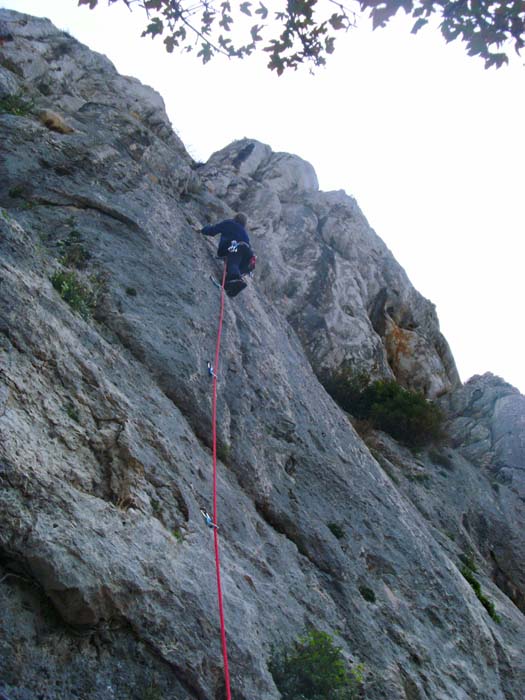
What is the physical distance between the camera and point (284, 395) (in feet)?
39.4

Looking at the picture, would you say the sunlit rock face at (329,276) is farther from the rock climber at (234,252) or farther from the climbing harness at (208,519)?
the climbing harness at (208,519)

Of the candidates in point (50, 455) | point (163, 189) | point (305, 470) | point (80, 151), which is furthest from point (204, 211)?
point (50, 455)

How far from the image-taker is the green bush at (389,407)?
17.1 meters

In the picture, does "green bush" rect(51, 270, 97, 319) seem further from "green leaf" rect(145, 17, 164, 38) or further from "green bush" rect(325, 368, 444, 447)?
"green bush" rect(325, 368, 444, 447)

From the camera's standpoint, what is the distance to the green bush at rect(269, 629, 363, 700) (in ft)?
21.3

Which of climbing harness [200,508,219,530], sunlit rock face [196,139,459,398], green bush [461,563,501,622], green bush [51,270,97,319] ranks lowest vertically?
climbing harness [200,508,219,530]

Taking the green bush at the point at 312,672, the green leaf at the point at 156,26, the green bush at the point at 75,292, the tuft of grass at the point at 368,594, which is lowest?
the green bush at the point at 312,672

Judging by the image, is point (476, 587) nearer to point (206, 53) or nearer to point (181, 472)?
point (181, 472)

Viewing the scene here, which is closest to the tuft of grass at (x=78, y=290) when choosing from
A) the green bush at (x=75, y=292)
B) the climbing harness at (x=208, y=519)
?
the green bush at (x=75, y=292)

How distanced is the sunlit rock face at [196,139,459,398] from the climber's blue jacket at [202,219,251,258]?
3814 mm

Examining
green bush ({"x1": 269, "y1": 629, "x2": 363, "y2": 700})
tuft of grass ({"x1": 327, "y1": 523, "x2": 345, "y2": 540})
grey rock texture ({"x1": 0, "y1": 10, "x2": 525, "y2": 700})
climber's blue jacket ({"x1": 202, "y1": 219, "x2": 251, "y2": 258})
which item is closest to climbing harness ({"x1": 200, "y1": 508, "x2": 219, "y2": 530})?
grey rock texture ({"x1": 0, "y1": 10, "x2": 525, "y2": 700})

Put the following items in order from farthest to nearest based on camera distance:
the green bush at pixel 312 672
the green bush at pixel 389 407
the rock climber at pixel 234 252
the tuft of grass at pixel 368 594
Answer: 1. the green bush at pixel 389 407
2. the rock climber at pixel 234 252
3. the tuft of grass at pixel 368 594
4. the green bush at pixel 312 672

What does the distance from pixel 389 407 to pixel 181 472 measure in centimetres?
1014

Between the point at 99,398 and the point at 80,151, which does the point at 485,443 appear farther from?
the point at 99,398
